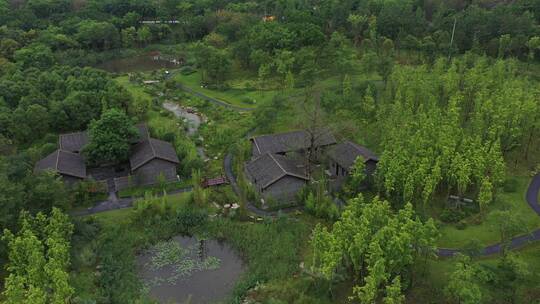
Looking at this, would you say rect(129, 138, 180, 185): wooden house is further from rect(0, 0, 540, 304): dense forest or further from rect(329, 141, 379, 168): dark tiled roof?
rect(329, 141, 379, 168): dark tiled roof

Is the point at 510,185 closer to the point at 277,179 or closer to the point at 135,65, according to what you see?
the point at 277,179

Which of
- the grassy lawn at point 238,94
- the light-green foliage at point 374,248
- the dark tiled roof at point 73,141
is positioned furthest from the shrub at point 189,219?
the grassy lawn at point 238,94

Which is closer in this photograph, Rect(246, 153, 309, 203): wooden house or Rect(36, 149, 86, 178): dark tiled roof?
Rect(246, 153, 309, 203): wooden house

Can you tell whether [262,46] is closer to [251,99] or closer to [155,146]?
[251,99]

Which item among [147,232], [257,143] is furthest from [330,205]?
[147,232]

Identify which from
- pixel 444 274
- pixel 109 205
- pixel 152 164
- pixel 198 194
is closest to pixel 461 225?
pixel 444 274

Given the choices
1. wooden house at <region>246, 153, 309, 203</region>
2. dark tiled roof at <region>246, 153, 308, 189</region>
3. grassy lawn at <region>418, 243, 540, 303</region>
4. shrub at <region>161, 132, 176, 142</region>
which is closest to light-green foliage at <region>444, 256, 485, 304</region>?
grassy lawn at <region>418, 243, 540, 303</region>

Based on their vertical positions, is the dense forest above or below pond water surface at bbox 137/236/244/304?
above
